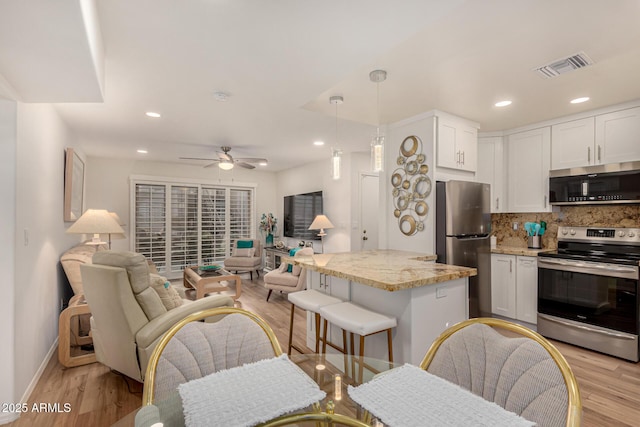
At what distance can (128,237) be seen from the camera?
19.4ft

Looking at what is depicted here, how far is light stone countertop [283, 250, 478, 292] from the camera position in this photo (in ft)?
6.26

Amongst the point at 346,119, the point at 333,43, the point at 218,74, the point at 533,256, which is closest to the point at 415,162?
the point at 346,119

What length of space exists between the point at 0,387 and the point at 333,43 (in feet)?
10.3

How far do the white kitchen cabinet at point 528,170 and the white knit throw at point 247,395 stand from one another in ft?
12.9

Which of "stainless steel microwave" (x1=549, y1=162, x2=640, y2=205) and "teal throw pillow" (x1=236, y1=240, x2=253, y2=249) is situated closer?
"stainless steel microwave" (x1=549, y1=162, x2=640, y2=205)

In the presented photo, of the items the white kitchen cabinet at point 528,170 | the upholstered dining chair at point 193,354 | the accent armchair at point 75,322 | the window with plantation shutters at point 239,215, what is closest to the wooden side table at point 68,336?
the accent armchair at point 75,322

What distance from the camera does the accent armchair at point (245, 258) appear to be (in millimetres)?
6081

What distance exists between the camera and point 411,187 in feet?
11.6

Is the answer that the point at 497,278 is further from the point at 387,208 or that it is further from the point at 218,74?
the point at 218,74

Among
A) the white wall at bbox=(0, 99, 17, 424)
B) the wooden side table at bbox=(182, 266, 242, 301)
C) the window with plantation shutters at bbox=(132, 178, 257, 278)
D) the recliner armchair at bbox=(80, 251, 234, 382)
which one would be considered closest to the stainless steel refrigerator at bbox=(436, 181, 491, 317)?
the recliner armchair at bbox=(80, 251, 234, 382)

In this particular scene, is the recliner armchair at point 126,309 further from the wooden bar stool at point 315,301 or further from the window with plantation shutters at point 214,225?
the window with plantation shutters at point 214,225

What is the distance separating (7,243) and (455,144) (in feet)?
13.4

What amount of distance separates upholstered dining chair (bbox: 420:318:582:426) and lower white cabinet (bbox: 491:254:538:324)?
283 cm

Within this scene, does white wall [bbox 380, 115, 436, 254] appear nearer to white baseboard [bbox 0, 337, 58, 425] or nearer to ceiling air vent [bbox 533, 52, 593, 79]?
ceiling air vent [bbox 533, 52, 593, 79]
